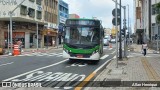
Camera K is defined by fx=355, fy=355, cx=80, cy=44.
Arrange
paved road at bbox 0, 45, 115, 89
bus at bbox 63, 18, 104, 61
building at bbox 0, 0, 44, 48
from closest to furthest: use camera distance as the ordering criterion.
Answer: paved road at bbox 0, 45, 115, 89, bus at bbox 63, 18, 104, 61, building at bbox 0, 0, 44, 48

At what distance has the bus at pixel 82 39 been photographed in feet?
79.8

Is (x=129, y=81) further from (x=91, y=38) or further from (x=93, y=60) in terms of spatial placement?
(x=93, y=60)

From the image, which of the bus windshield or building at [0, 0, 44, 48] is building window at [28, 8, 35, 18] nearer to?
building at [0, 0, 44, 48]

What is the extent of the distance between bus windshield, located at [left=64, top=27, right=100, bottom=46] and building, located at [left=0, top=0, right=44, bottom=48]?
96.2 ft

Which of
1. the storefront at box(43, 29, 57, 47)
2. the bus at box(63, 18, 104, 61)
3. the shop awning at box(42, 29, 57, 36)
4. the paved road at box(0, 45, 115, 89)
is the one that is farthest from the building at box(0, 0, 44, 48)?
the paved road at box(0, 45, 115, 89)

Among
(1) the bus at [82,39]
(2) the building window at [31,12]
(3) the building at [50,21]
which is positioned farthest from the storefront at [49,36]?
(1) the bus at [82,39]

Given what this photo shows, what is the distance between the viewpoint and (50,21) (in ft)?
262

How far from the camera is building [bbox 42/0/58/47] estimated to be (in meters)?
74.5

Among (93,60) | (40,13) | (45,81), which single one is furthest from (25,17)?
(45,81)

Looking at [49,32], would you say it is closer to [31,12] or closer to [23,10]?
[31,12]

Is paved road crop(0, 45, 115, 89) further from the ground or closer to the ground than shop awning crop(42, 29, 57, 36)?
closer to the ground

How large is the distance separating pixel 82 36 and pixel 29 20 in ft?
126

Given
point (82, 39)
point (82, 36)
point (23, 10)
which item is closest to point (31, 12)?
point (23, 10)

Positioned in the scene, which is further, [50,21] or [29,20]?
[50,21]
